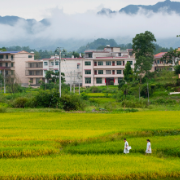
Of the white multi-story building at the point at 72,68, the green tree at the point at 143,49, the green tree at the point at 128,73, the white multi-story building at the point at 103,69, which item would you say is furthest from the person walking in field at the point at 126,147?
the white multi-story building at the point at 72,68

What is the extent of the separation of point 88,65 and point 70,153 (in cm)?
5657

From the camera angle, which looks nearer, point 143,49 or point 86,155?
point 86,155

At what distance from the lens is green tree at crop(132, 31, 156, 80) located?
5792 cm

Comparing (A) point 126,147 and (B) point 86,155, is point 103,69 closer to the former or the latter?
(A) point 126,147

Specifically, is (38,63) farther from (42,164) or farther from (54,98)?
(42,164)

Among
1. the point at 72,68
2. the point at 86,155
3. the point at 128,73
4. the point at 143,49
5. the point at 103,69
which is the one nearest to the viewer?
the point at 86,155

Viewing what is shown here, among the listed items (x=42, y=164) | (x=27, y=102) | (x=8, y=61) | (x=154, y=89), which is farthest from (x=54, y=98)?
(x=8, y=61)

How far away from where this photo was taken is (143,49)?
6100 cm

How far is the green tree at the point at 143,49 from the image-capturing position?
190 feet

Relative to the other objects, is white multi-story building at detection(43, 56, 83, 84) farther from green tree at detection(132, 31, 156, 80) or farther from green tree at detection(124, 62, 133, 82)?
green tree at detection(132, 31, 156, 80)

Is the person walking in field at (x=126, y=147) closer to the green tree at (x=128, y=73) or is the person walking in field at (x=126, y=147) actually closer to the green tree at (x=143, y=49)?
the green tree at (x=128, y=73)

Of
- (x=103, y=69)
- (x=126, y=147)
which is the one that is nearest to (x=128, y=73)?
(x=103, y=69)

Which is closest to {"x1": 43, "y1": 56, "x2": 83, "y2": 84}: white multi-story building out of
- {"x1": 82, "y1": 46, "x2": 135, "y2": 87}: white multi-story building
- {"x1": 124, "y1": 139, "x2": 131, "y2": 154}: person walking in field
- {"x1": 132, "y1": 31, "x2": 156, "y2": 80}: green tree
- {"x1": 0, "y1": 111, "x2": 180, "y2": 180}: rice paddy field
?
{"x1": 82, "y1": 46, "x2": 135, "y2": 87}: white multi-story building

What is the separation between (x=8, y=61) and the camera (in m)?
75.0
